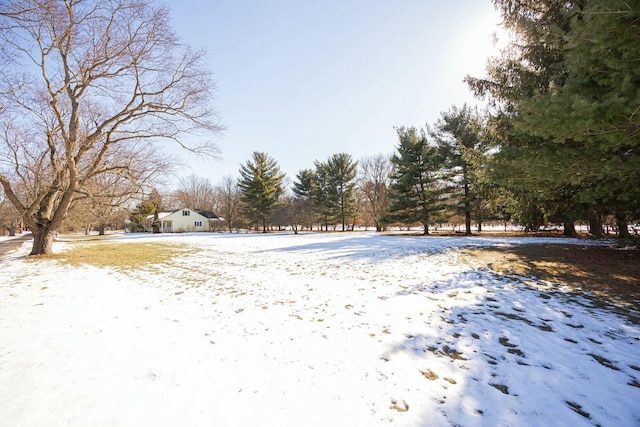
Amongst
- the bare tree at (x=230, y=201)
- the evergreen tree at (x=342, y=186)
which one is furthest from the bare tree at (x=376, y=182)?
the bare tree at (x=230, y=201)

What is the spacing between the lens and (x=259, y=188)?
34031 millimetres

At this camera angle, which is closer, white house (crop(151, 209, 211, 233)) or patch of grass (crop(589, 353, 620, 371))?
patch of grass (crop(589, 353, 620, 371))

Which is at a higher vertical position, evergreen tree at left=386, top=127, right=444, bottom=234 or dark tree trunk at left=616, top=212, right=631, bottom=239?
evergreen tree at left=386, top=127, right=444, bottom=234

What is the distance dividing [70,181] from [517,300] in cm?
1575

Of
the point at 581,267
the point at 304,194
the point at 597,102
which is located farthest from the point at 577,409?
the point at 304,194

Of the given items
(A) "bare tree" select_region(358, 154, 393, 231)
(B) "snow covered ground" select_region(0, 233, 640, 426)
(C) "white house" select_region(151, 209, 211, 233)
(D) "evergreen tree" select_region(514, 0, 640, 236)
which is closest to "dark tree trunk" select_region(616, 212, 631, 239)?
(D) "evergreen tree" select_region(514, 0, 640, 236)

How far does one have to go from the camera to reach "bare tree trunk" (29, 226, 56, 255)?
11.3m

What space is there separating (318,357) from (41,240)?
49.7ft

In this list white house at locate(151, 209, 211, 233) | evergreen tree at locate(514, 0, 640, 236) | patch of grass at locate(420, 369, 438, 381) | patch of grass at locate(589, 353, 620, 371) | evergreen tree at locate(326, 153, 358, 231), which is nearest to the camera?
patch of grass at locate(420, 369, 438, 381)

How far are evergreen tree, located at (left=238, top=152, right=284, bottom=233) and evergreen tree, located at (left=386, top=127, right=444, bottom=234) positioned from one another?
1769 centimetres

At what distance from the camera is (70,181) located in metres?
10.6

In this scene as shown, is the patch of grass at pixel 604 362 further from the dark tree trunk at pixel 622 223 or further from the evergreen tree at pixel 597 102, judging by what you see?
the dark tree trunk at pixel 622 223

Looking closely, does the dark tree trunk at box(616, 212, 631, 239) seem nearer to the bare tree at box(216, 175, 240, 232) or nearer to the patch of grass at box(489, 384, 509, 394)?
the patch of grass at box(489, 384, 509, 394)

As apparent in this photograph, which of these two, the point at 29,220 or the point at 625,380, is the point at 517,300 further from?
the point at 29,220
